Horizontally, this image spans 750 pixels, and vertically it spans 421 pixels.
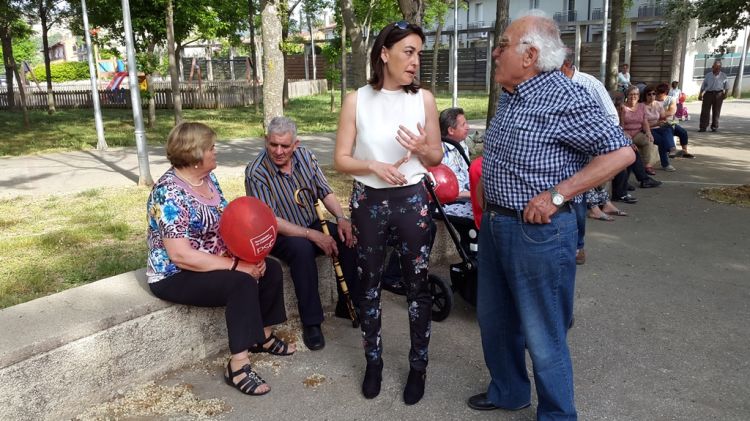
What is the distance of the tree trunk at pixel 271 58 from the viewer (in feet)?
20.7

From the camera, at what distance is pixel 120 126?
17.4 m

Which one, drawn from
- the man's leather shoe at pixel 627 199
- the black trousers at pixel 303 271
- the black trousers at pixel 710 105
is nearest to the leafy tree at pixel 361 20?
the man's leather shoe at pixel 627 199

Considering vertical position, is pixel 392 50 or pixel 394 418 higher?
pixel 392 50

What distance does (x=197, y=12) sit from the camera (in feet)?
49.5

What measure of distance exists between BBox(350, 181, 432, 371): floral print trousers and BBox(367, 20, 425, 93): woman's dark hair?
1.64ft

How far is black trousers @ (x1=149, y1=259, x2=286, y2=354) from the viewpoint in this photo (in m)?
3.19

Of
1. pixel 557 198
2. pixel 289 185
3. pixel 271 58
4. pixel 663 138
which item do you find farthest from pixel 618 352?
pixel 663 138

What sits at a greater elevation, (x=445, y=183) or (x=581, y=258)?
(x=445, y=183)

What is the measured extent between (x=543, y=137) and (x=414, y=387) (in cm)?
149

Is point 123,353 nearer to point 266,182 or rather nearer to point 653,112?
point 266,182

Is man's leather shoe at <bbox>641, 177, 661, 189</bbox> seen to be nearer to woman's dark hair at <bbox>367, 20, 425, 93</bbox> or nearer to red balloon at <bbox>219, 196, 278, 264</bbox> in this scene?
woman's dark hair at <bbox>367, 20, 425, 93</bbox>

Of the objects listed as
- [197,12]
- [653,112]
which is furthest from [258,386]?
[197,12]

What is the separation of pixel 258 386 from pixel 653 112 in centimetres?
850

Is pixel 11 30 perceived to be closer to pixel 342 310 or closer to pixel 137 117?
pixel 137 117
